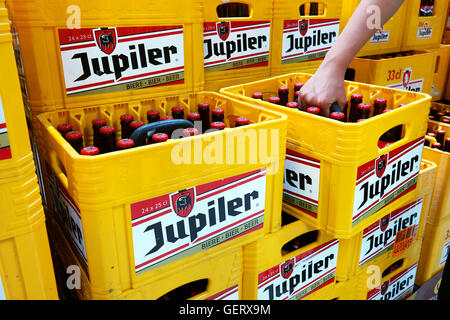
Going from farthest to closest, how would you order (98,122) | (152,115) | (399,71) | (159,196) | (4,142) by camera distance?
(399,71), (152,115), (98,122), (159,196), (4,142)

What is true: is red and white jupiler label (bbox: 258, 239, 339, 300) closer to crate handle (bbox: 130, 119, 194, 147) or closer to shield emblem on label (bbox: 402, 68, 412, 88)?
crate handle (bbox: 130, 119, 194, 147)

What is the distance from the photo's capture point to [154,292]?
40.2 inches

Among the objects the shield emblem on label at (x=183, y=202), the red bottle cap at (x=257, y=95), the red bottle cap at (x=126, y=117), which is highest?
the red bottle cap at (x=257, y=95)

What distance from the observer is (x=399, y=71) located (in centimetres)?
221

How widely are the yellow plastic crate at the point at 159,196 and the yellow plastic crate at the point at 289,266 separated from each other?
0.07 meters

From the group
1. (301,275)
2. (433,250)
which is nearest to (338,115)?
(301,275)

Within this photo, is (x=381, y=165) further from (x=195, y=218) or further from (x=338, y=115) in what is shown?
(x=195, y=218)

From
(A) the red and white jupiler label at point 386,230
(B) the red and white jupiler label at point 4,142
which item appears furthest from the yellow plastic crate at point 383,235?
(B) the red and white jupiler label at point 4,142

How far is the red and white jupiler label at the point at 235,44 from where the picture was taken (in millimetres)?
1501

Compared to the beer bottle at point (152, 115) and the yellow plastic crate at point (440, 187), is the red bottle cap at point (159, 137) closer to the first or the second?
the beer bottle at point (152, 115)

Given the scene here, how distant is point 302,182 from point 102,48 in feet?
2.53

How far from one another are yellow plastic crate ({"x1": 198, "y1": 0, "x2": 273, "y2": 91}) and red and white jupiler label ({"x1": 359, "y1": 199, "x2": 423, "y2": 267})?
0.79m
